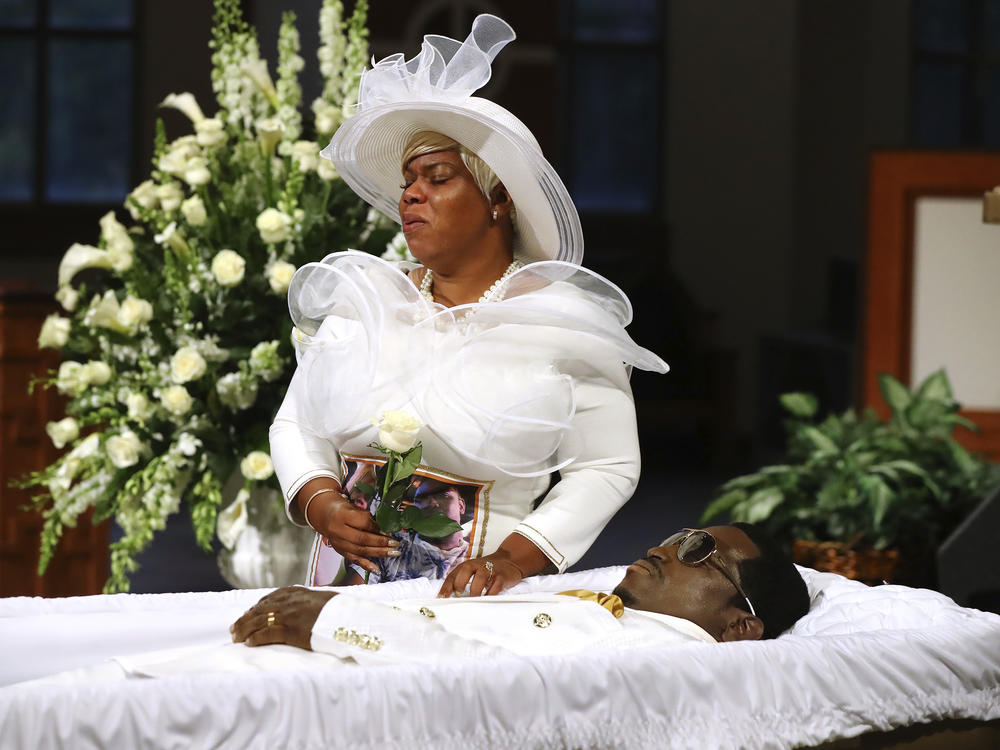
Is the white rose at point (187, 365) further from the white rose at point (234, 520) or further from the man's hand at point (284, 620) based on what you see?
the man's hand at point (284, 620)

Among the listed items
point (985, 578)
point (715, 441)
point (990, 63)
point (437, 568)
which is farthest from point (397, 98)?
point (990, 63)

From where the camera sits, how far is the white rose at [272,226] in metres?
2.66

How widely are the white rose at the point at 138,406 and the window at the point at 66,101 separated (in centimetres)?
659

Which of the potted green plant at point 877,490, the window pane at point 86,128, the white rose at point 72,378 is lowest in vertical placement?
the potted green plant at point 877,490

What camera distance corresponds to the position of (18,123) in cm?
900

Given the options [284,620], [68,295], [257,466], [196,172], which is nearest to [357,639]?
[284,620]

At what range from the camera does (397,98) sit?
199cm

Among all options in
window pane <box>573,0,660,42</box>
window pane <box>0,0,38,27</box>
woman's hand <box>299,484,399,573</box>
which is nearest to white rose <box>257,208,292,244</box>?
woman's hand <box>299,484,399,573</box>

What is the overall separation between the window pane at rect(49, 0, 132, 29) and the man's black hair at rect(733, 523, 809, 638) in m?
7.85

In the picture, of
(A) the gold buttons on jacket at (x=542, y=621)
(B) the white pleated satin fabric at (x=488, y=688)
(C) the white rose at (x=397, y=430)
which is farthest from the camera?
(C) the white rose at (x=397, y=430)

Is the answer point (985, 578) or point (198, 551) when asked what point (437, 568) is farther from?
point (198, 551)

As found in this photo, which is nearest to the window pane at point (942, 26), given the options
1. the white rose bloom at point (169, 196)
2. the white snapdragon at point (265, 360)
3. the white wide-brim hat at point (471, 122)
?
the white rose bloom at point (169, 196)

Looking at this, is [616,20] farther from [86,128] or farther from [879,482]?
[879,482]

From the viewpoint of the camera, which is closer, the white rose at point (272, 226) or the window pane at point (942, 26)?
the white rose at point (272, 226)
